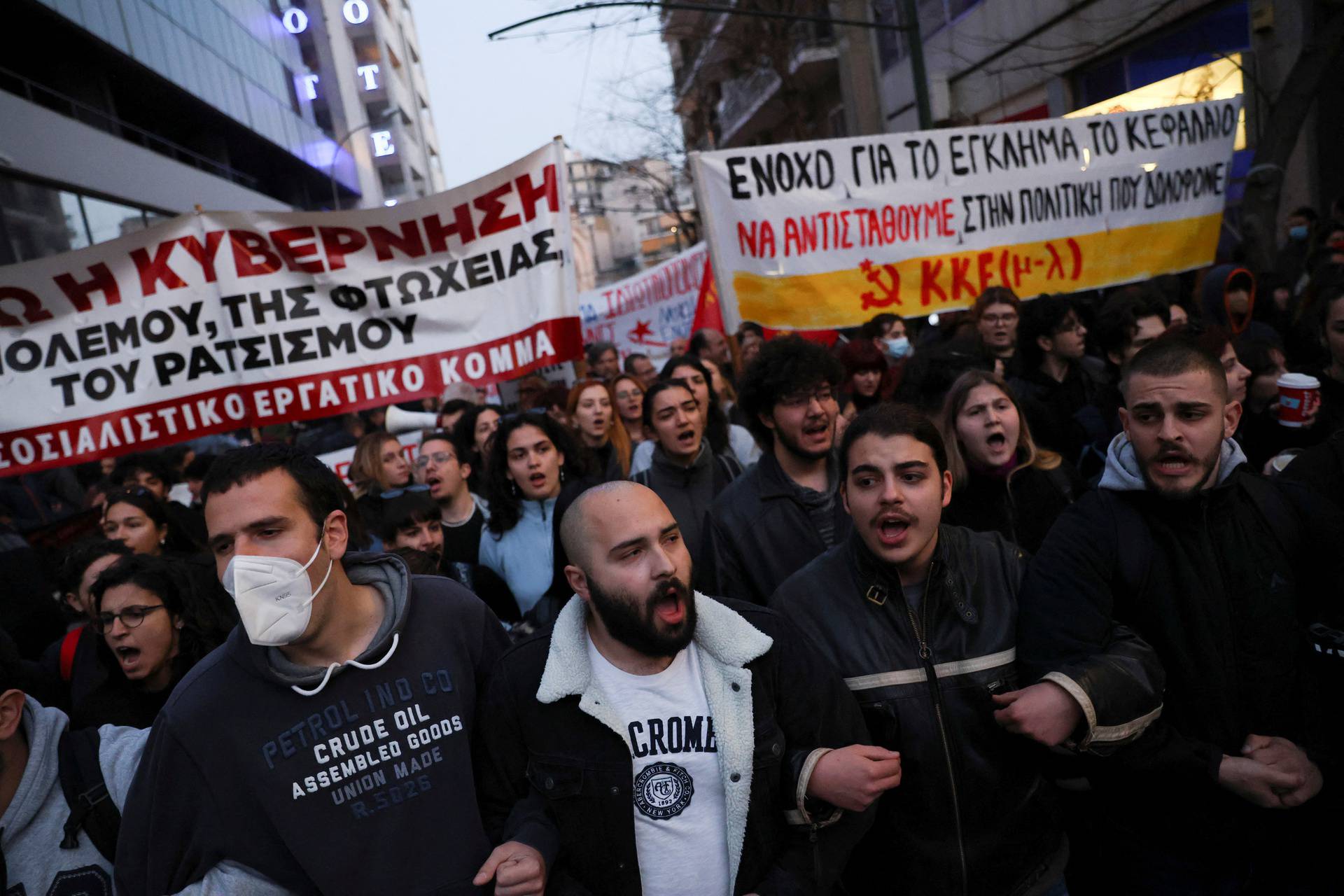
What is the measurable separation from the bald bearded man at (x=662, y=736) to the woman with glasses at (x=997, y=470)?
4.59 feet

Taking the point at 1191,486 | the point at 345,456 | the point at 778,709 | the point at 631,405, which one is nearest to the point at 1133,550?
the point at 1191,486

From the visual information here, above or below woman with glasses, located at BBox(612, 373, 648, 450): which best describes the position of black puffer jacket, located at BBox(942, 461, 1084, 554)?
below

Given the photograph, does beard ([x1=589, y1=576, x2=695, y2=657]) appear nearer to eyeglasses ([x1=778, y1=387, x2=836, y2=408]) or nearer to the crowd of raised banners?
eyeglasses ([x1=778, y1=387, x2=836, y2=408])

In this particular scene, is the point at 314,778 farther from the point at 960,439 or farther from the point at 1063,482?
the point at 1063,482

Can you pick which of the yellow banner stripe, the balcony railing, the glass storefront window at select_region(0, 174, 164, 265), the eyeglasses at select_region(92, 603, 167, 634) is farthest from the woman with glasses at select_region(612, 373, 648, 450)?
the balcony railing

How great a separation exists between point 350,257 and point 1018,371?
12.5 feet

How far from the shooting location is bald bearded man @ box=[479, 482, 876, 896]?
7.08ft

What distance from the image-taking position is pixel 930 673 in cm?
236

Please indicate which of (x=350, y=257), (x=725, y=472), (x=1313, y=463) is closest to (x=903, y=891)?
(x=1313, y=463)

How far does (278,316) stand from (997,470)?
410cm

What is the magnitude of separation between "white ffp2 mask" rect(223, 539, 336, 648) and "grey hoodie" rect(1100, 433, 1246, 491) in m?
1.95

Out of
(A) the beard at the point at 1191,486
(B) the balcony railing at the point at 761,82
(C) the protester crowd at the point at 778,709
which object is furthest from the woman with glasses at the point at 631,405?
(B) the balcony railing at the point at 761,82

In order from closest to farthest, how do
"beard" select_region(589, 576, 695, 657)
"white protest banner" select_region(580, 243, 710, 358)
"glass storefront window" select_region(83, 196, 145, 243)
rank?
"beard" select_region(589, 576, 695, 657)
"white protest banner" select_region(580, 243, 710, 358)
"glass storefront window" select_region(83, 196, 145, 243)

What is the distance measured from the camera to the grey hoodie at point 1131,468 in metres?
2.38
